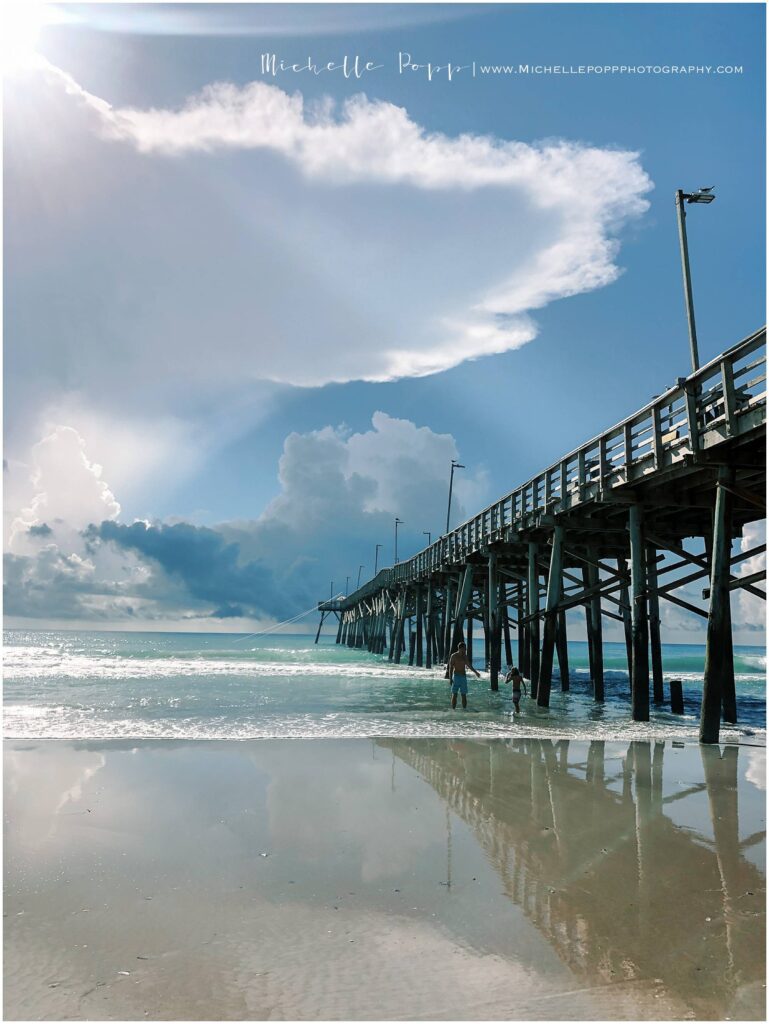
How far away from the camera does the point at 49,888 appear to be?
4.76 m

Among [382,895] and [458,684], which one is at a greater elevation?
[382,895]

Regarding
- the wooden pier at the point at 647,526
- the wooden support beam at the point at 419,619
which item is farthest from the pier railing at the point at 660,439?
the wooden support beam at the point at 419,619

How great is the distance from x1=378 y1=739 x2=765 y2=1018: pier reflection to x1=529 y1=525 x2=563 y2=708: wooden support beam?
7152 millimetres

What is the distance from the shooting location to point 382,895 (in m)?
4.61

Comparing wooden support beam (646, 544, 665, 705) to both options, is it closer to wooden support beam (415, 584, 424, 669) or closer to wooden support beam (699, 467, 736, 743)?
wooden support beam (699, 467, 736, 743)

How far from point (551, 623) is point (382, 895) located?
13.5m

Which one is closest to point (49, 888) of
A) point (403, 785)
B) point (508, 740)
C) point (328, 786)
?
point (328, 786)

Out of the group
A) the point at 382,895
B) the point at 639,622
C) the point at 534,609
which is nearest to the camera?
the point at 382,895

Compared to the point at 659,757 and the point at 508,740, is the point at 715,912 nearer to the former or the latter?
the point at 659,757

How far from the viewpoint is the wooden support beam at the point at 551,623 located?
17.0 m

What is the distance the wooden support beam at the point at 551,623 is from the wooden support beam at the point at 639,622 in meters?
2.50

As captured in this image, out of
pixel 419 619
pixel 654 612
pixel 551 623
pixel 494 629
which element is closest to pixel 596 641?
pixel 654 612

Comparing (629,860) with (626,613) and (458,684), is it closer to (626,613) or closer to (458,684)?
(458,684)

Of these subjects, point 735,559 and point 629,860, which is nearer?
point 629,860
